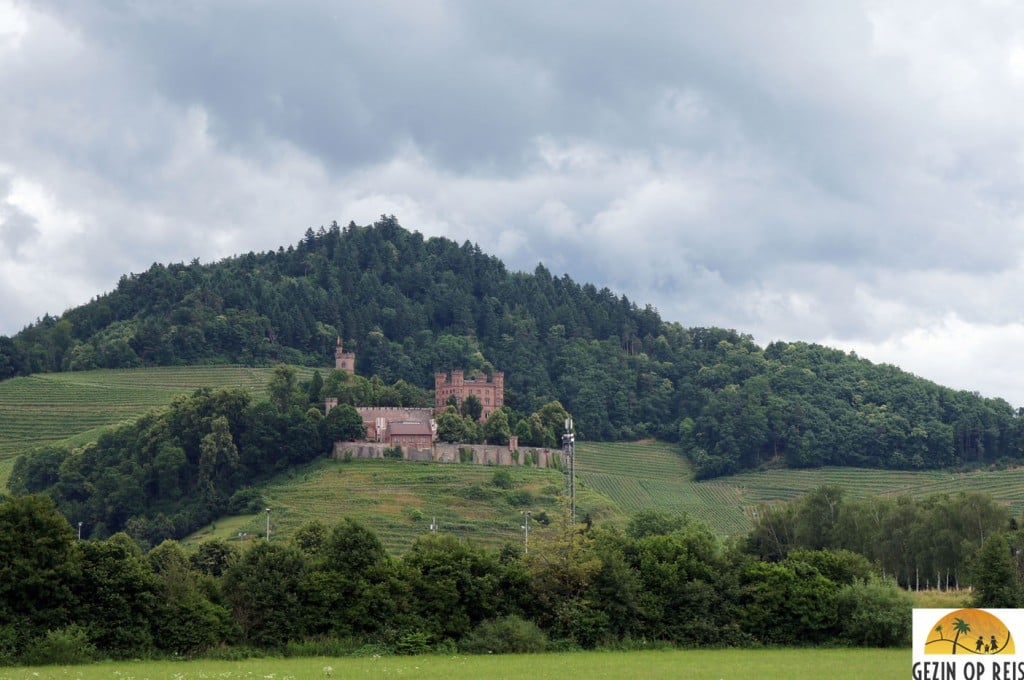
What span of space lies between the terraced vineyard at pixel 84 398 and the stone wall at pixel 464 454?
22.6m

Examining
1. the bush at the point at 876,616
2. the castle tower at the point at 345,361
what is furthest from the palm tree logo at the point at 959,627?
the castle tower at the point at 345,361

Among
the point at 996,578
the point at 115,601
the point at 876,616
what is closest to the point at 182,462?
the point at 115,601

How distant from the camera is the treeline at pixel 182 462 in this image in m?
99.9

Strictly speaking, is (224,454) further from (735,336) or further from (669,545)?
(735,336)

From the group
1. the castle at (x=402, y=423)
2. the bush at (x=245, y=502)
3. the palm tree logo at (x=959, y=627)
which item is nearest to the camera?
the palm tree logo at (x=959, y=627)

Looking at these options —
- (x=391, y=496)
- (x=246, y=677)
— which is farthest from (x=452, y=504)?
(x=246, y=677)

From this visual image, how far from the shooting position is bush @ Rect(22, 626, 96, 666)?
36656 millimetres

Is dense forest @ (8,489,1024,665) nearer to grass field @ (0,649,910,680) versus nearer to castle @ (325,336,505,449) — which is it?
grass field @ (0,649,910,680)

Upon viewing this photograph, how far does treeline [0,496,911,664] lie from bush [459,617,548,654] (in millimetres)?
65

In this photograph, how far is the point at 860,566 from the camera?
4800 centimetres

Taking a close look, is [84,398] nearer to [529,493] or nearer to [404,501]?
[404,501]

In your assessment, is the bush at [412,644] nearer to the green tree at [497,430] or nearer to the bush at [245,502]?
the bush at [245,502]

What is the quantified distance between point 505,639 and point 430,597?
3.24 metres

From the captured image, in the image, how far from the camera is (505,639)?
136ft
